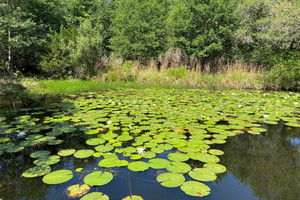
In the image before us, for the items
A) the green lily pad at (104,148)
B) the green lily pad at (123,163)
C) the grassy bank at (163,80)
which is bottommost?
the green lily pad at (123,163)

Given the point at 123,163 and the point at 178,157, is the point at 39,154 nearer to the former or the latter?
the point at 123,163

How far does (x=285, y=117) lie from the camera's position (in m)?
3.32

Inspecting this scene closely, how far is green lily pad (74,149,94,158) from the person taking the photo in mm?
1859

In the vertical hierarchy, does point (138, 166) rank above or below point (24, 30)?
below

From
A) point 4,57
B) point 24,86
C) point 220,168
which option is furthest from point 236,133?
point 4,57

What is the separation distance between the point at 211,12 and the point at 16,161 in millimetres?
12200

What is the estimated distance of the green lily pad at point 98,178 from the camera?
142cm

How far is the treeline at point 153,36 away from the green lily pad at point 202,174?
780 cm

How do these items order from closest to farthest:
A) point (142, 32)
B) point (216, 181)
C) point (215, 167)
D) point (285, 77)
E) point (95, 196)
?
Result: point (95, 196), point (216, 181), point (215, 167), point (285, 77), point (142, 32)

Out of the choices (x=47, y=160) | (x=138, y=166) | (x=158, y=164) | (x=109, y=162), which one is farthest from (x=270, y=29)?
(x=47, y=160)

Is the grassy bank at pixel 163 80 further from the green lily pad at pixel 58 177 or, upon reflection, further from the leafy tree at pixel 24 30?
the green lily pad at pixel 58 177

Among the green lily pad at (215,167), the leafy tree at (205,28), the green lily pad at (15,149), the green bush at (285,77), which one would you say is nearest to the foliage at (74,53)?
the leafy tree at (205,28)

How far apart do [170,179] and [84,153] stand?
931 mm

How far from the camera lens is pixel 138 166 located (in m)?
1.66
